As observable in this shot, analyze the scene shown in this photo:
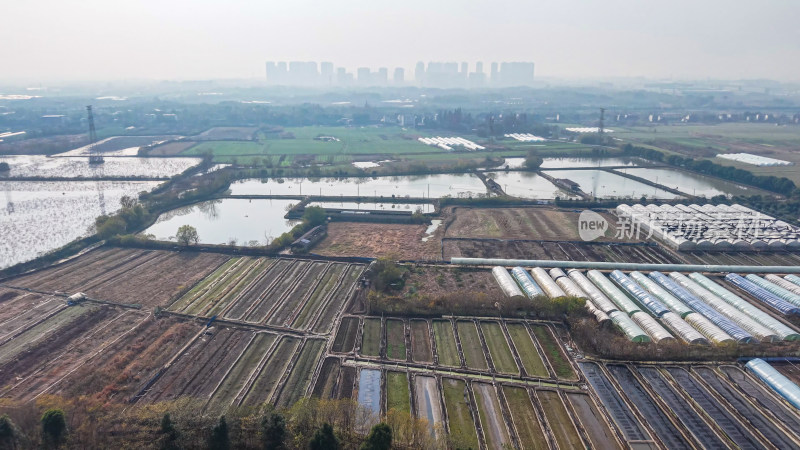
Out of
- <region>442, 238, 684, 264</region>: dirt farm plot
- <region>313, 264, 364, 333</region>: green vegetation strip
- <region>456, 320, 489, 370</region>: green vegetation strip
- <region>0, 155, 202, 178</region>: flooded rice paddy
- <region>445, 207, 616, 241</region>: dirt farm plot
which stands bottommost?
<region>456, 320, 489, 370</region>: green vegetation strip

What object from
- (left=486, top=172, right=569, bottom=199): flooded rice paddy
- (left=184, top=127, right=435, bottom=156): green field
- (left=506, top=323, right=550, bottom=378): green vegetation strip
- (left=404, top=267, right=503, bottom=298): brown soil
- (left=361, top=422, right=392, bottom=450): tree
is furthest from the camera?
(left=184, top=127, right=435, bottom=156): green field

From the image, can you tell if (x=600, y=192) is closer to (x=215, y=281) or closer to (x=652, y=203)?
(x=652, y=203)

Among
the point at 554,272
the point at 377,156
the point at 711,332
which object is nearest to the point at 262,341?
the point at 554,272

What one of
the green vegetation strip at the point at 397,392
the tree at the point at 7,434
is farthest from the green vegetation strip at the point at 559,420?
the tree at the point at 7,434

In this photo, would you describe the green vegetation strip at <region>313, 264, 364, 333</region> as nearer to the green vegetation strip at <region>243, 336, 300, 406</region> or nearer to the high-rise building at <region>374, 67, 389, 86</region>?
the green vegetation strip at <region>243, 336, 300, 406</region>

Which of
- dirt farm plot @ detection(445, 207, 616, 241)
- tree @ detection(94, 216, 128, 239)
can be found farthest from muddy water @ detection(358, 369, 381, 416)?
tree @ detection(94, 216, 128, 239)

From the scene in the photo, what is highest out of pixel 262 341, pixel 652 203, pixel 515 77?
pixel 515 77
